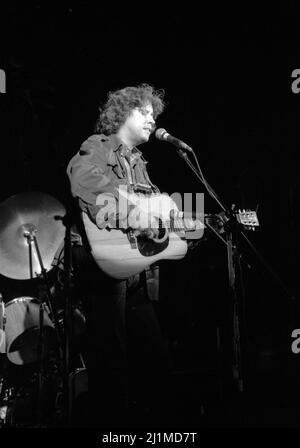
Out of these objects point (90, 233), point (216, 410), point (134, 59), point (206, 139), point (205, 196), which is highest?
point (134, 59)

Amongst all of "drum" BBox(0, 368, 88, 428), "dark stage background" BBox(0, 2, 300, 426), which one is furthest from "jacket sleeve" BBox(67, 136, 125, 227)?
"dark stage background" BBox(0, 2, 300, 426)

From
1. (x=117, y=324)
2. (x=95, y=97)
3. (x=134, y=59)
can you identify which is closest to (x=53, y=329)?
(x=117, y=324)

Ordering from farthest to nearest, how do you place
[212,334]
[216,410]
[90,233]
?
1. [212,334]
2. [90,233]
3. [216,410]

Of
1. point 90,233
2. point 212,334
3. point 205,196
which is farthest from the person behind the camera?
point 205,196

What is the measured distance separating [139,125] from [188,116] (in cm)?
149

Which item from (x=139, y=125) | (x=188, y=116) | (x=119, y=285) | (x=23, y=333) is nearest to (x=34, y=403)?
(x=23, y=333)

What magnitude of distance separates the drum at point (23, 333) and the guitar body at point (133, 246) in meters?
1.22

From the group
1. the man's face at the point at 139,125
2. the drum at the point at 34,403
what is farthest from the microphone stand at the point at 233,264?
the drum at the point at 34,403

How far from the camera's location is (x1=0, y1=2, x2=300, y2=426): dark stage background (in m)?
4.05

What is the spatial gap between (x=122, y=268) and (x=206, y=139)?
2209 mm

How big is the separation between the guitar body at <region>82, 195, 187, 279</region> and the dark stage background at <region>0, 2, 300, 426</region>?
4.19 ft

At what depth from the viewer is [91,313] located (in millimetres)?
2406

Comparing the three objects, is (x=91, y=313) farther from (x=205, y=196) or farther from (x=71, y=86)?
(x=71, y=86)

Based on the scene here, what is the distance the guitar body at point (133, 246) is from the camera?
2.49m
